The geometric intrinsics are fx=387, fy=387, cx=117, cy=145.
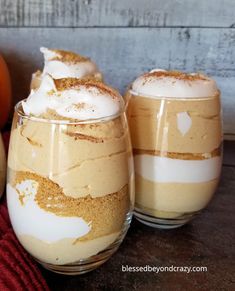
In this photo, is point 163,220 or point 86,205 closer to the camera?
point 86,205

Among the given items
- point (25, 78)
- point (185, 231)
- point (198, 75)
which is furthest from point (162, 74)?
point (25, 78)

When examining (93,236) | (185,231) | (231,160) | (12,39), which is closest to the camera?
(93,236)

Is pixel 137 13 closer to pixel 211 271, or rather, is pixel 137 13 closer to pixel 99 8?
pixel 99 8

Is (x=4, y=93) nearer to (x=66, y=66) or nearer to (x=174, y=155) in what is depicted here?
(x=66, y=66)

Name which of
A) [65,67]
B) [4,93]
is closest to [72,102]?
[65,67]

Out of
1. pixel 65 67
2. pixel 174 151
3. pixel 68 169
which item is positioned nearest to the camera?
pixel 68 169

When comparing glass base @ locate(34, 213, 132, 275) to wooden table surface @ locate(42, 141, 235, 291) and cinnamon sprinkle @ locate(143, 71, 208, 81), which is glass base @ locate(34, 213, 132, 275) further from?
cinnamon sprinkle @ locate(143, 71, 208, 81)

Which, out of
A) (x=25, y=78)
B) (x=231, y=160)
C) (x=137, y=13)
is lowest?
(x=231, y=160)
